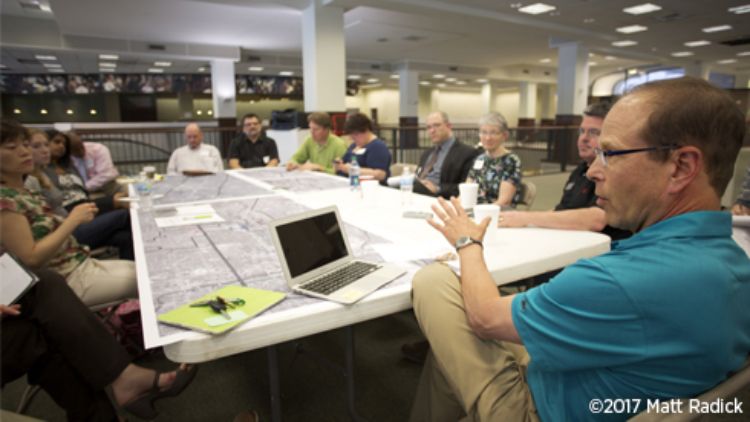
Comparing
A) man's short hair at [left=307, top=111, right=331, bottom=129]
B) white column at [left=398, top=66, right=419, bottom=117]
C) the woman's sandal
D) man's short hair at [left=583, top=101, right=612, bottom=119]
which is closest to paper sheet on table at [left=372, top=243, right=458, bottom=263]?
the woman's sandal

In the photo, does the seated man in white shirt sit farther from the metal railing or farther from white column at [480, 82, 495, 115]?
white column at [480, 82, 495, 115]

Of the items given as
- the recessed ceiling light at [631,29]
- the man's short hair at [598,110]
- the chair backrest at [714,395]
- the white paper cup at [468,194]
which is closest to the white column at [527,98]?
the recessed ceiling light at [631,29]

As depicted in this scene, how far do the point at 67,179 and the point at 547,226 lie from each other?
3423 mm

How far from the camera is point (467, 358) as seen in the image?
1.09m

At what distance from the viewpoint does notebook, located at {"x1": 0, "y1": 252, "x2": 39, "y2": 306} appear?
145cm

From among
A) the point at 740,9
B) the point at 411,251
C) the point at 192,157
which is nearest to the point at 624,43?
the point at 740,9

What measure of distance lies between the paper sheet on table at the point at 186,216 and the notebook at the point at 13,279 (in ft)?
2.08

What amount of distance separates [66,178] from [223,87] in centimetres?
958

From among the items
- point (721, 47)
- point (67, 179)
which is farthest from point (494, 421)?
point (721, 47)

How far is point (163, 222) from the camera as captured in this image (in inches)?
84.0

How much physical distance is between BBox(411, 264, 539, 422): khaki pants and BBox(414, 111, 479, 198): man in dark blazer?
2.08 m

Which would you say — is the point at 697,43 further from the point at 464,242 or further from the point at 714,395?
the point at 714,395

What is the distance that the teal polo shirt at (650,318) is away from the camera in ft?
2.55

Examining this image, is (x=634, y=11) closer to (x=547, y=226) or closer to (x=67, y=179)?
(x=547, y=226)
